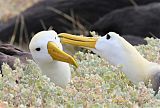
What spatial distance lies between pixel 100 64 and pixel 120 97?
0.92 m

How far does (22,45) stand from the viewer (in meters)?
8.54

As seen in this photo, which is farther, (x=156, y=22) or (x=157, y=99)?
(x=156, y=22)

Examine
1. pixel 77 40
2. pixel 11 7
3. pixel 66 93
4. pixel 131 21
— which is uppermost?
pixel 11 7

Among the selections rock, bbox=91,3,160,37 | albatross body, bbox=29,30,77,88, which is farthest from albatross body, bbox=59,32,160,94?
rock, bbox=91,3,160,37

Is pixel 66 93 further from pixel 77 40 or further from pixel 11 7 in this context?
pixel 11 7

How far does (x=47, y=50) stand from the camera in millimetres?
3402

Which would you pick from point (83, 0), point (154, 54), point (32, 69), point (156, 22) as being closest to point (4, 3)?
point (83, 0)

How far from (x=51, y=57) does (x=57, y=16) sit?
5.52 metres

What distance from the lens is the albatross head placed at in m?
3.39

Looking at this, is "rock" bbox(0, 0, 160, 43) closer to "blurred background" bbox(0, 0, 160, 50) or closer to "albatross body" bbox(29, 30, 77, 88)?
"blurred background" bbox(0, 0, 160, 50)

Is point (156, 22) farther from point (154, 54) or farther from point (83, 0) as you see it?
point (154, 54)

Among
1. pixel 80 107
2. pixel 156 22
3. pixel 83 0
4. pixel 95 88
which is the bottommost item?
pixel 80 107

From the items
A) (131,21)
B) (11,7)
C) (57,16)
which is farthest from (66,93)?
(11,7)

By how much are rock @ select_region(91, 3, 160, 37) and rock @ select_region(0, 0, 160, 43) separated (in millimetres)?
801
